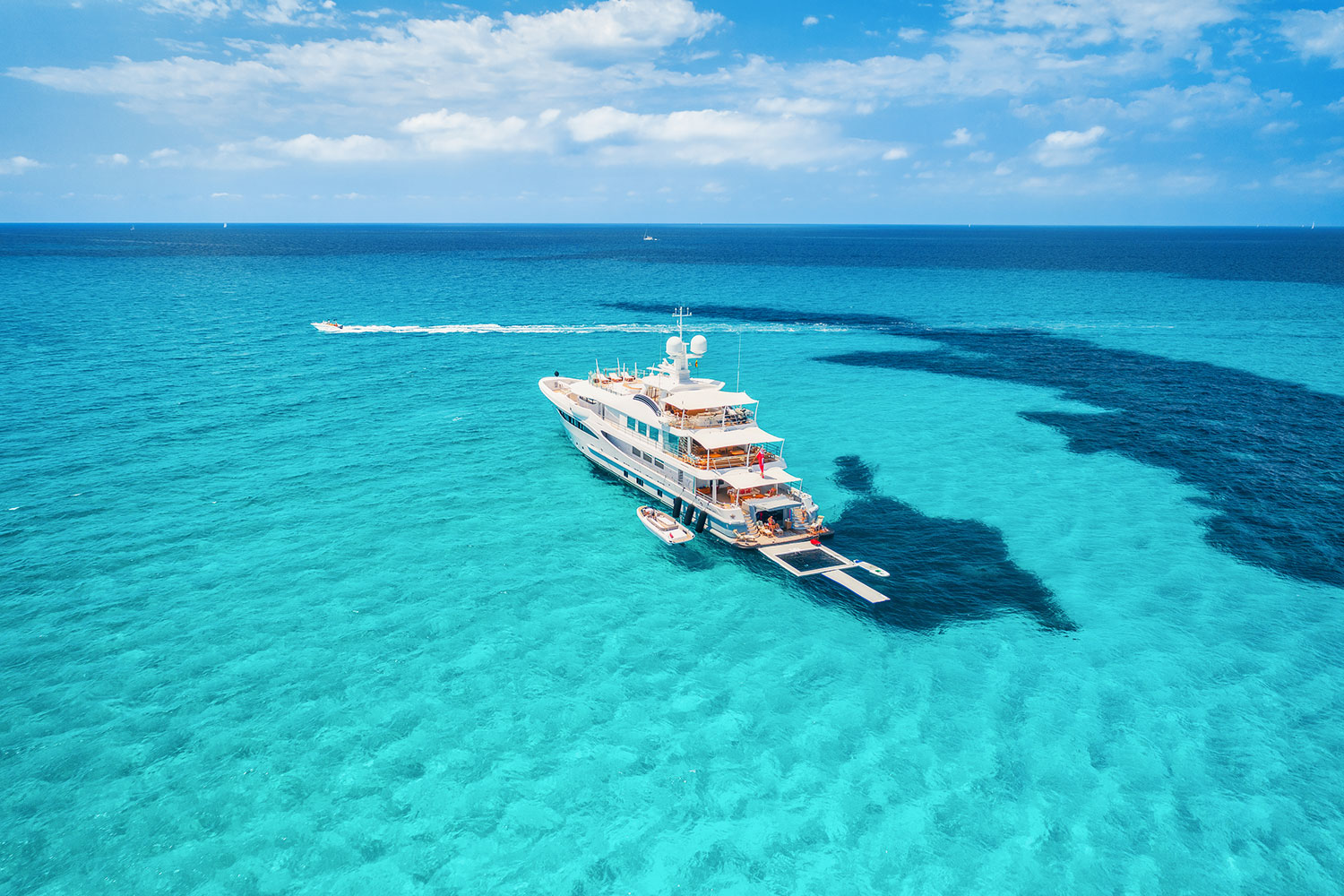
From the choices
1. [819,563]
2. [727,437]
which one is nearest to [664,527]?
[727,437]

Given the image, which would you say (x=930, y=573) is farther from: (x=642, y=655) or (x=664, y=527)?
(x=642, y=655)

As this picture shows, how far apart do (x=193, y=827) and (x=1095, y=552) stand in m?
39.2

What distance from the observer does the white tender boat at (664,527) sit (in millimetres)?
35469

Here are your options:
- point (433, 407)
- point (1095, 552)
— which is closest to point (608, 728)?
point (1095, 552)

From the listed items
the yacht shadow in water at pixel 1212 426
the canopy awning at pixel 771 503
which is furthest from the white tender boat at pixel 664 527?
the yacht shadow in water at pixel 1212 426

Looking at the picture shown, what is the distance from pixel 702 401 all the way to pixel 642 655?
710 inches

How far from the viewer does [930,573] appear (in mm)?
32750

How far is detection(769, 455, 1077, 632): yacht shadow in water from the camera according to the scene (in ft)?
97.3

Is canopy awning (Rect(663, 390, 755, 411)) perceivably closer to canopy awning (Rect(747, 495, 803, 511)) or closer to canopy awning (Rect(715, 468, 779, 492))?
canopy awning (Rect(715, 468, 779, 492))

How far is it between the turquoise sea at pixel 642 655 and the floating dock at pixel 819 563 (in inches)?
33.1

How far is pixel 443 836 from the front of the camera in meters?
19.0

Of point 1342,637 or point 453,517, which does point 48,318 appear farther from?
point 1342,637

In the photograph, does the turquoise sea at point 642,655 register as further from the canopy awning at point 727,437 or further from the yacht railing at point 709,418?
the canopy awning at point 727,437

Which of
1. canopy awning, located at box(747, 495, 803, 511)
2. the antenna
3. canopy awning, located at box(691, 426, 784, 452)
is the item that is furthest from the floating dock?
the antenna
